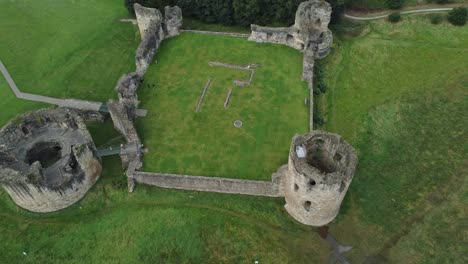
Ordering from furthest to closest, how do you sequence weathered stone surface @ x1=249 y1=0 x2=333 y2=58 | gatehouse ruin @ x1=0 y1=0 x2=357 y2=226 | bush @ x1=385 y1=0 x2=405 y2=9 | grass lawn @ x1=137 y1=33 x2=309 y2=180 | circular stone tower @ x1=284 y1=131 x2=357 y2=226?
1. bush @ x1=385 y1=0 x2=405 y2=9
2. weathered stone surface @ x1=249 y1=0 x2=333 y2=58
3. grass lawn @ x1=137 y1=33 x2=309 y2=180
4. gatehouse ruin @ x1=0 y1=0 x2=357 y2=226
5. circular stone tower @ x1=284 y1=131 x2=357 y2=226

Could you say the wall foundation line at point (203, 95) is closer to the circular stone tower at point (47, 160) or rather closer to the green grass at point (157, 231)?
the green grass at point (157, 231)

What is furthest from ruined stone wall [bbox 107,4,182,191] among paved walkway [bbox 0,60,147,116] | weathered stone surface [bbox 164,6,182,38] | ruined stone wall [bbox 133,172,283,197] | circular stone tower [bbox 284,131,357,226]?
circular stone tower [bbox 284,131,357,226]

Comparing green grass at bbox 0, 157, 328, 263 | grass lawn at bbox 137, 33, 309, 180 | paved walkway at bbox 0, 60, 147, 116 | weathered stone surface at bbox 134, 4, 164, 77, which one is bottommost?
green grass at bbox 0, 157, 328, 263

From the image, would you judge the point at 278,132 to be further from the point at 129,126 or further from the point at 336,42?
the point at 336,42

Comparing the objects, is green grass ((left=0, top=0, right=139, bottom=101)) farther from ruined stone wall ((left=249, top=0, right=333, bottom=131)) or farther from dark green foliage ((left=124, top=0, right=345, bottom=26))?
ruined stone wall ((left=249, top=0, right=333, bottom=131))

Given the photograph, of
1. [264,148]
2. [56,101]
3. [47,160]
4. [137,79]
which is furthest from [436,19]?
[47,160]

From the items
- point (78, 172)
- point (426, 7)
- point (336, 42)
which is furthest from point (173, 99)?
point (426, 7)

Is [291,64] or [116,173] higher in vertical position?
[291,64]
